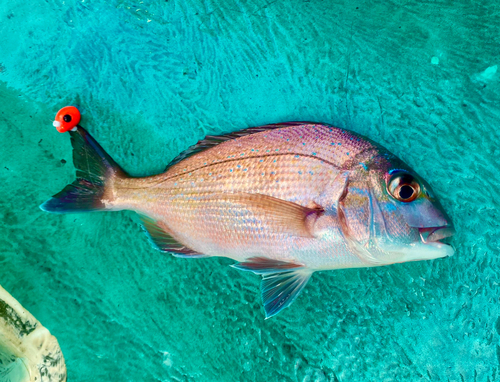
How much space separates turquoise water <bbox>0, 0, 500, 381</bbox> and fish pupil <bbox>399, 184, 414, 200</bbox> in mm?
402

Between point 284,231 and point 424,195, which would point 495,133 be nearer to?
point 424,195

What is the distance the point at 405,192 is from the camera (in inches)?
55.0

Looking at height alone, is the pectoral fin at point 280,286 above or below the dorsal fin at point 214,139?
below

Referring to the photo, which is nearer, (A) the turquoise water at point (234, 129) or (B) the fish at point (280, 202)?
(B) the fish at point (280, 202)

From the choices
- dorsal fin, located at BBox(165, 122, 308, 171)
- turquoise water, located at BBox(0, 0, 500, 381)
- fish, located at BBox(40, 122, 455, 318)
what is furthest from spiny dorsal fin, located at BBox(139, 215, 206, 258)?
dorsal fin, located at BBox(165, 122, 308, 171)

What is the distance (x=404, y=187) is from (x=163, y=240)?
1130 mm

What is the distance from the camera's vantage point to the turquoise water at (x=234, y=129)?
5.67 ft

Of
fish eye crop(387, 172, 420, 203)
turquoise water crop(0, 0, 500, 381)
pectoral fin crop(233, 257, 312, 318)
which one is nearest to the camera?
fish eye crop(387, 172, 420, 203)

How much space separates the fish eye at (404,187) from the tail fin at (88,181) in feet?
4.17

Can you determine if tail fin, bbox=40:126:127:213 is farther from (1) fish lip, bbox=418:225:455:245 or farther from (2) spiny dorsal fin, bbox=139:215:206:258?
(1) fish lip, bbox=418:225:455:245

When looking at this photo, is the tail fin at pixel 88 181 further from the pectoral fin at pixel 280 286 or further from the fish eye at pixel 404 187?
the fish eye at pixel 404 187

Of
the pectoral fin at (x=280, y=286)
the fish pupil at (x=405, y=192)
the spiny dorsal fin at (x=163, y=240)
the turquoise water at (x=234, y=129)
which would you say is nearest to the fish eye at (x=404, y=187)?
the fish pupil at (x=405, y=192)

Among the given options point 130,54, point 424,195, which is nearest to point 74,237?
point 130,54

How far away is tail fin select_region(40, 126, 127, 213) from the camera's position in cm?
174
